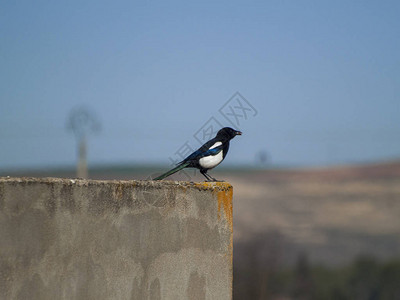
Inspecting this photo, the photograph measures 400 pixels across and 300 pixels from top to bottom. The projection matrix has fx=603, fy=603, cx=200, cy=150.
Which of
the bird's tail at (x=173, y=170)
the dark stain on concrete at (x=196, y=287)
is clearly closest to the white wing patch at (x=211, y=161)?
the bird's tail at (x=173, y=170)

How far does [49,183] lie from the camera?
3.70 m

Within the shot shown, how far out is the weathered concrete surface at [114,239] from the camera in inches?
141

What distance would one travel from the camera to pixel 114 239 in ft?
13.2

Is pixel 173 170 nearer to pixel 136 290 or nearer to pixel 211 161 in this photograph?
pixel 211 161

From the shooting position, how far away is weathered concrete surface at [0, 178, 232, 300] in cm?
359

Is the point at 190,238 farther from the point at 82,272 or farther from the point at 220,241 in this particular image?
the point at 82,272

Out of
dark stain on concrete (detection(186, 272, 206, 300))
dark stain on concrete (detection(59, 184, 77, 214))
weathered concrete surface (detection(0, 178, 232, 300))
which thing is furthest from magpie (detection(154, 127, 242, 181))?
dark stain on concrete (detection(59, 184, 77, 214))

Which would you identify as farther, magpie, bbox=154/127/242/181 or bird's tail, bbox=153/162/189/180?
magpie, bbox=154/127/242/181

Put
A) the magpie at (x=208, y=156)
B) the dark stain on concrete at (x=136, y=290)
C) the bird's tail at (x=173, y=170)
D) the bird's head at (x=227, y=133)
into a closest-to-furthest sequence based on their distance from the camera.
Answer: the dark stain on concrete at (x=136, y=290) < the bird's tail at (x=173, y=170) < the magpie at (x=208, y=156) < the bird's head at (x=227, y=133)

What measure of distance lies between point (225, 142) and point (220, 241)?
1.34 metres

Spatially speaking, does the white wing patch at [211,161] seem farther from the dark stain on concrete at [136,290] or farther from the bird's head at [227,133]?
the dark stain on concrete at [136,290]

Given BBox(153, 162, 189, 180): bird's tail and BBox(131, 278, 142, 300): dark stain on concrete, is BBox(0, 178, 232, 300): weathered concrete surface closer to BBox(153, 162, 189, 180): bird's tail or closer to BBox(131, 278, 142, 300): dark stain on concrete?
BBox(131, 278, 142, 300): dark stain on concrete

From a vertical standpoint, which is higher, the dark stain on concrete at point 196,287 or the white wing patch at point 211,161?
the white wing patch at point 211,161

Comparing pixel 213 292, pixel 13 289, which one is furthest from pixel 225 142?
pixel 13 289
